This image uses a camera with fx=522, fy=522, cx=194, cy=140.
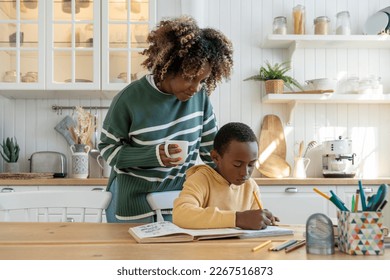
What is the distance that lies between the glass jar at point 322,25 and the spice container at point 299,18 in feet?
0.32

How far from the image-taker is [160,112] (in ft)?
5.65

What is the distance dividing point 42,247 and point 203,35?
0.86 m

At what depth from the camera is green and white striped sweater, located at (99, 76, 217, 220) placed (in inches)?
66.9

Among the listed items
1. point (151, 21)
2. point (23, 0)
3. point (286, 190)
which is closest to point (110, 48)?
point (151, 21)

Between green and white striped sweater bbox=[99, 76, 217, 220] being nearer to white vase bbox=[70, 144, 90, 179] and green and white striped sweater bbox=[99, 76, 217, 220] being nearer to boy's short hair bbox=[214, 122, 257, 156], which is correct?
boy's short hair bbox=[214, 122, 257, 156]

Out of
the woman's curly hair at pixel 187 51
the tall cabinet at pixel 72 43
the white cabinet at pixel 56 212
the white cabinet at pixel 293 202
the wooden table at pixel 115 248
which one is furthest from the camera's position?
the tall cabinet at pixel 72 43

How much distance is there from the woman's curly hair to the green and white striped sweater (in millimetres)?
90

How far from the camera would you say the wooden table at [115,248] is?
1098 millimetres

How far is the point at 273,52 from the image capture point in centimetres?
385

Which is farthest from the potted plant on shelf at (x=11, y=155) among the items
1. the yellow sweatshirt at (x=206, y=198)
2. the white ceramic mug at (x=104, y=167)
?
the yellow sweatshirt at (x=206, y=198)

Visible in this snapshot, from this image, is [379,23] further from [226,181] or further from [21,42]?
[226,181]

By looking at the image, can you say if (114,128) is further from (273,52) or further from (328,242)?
(273,52)

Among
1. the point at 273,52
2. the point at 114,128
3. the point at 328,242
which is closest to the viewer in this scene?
the point at 328,242

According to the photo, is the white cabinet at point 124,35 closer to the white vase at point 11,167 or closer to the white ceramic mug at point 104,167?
the white ceramic mug at point 104,167
